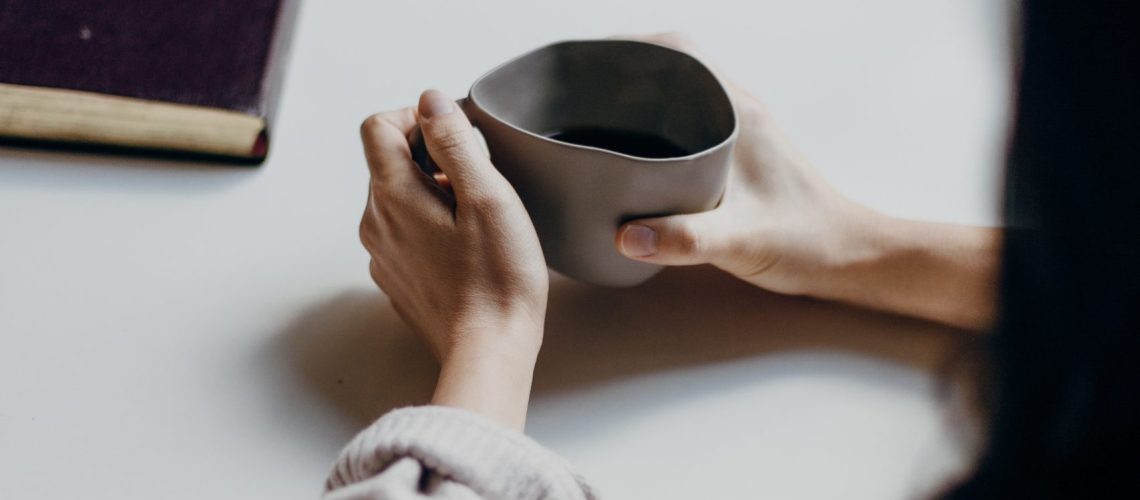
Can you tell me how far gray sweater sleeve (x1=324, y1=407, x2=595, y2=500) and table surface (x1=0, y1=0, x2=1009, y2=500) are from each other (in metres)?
0.08

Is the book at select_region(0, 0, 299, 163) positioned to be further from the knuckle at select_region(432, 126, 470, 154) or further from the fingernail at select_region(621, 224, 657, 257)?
the fingernail at select_region(621, 224, 657, 257)

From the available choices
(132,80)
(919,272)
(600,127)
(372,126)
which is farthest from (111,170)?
(919,272)

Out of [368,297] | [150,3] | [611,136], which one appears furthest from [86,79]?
[611,136]

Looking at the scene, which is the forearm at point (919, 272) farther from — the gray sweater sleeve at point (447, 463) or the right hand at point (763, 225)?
the gray sweater sleeve at point (447, 463)

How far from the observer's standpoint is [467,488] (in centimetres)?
41

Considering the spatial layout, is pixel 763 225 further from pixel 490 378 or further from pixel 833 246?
pixel 490 378

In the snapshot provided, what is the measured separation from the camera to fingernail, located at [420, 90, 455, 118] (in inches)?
20.8

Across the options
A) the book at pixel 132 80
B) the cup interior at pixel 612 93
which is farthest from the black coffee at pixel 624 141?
the book at pixel 132 80

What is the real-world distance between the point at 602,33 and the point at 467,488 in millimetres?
510

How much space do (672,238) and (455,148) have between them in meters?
0.13

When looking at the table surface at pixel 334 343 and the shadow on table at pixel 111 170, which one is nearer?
the table surface at pixel 334 343

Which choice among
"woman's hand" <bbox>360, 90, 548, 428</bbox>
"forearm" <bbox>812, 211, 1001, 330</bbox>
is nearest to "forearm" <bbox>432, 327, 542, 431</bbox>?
"woman's hand" <bbox>360, 90, 548, 428</bbox>

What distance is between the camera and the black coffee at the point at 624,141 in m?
0.59

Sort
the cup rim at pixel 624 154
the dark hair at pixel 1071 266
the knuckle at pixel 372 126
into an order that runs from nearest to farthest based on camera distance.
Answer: the dark hair at pixel 1071 266 < the cup rim at pixel 624 154 < the knuckle at pixel 372 126
